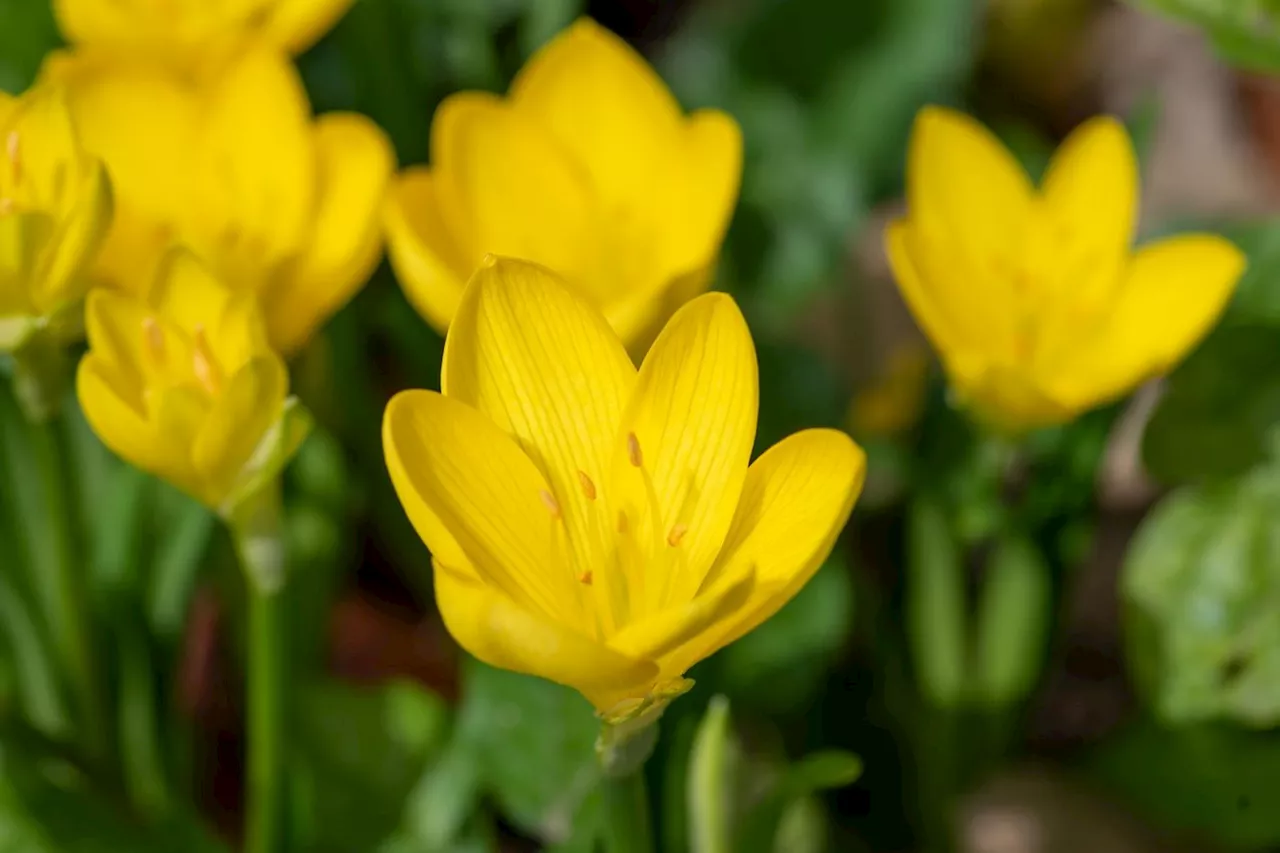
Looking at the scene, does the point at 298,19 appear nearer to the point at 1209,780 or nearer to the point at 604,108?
the point at 604,108

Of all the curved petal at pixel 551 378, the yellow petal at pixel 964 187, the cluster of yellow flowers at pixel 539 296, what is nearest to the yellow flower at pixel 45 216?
the cluster of yellow flowers at pixel 539 296

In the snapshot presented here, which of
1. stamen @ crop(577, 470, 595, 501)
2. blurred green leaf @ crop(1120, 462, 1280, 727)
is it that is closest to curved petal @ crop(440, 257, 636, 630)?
stamen @ crop(577, 470, 595, 501)

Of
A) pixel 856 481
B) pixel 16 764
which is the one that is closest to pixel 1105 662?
pixel 856 481

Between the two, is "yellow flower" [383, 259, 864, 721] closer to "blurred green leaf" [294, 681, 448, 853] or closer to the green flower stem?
the green flower stem

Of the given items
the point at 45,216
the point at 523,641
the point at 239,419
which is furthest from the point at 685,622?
the point at 45,216

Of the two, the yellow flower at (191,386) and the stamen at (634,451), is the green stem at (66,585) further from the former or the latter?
the stamen at (634,451)

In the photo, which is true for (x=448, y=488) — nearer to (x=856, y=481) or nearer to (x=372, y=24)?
(x=856, y=481)
